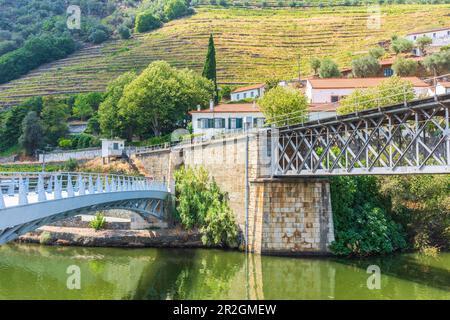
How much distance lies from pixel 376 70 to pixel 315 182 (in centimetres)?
4088

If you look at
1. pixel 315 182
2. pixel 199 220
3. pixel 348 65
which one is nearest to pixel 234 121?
pixel 199 220

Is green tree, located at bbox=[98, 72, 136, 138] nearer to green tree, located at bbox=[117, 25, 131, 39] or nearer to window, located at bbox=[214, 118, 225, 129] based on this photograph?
window, located at bbox=[214, 118, 225, 129]

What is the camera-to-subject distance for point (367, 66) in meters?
64.3

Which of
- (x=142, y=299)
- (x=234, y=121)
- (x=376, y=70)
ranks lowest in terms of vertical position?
(x=142, y=299)

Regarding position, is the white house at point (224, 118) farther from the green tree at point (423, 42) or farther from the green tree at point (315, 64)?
the green tree at point (423, 42)

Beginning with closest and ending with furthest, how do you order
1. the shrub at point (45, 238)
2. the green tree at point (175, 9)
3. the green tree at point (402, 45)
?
the shrub at point (45, 238)
the green tree at point (402, 45)
the green tree at point (175, 9)

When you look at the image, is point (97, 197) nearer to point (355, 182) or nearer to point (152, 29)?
point (355, 182)

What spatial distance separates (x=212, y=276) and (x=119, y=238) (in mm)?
9388

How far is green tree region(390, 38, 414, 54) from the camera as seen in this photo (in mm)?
72000

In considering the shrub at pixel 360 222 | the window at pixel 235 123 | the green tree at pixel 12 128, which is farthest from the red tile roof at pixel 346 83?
the green tree at pixel 12 128

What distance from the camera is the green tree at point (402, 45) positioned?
72000 millimetres

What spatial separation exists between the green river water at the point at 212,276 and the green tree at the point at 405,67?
3810cm

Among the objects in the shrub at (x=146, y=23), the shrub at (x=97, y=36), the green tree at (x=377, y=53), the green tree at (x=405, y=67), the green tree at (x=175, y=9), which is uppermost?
the green tree at (x=175, y=9)

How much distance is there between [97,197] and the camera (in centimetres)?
2177
